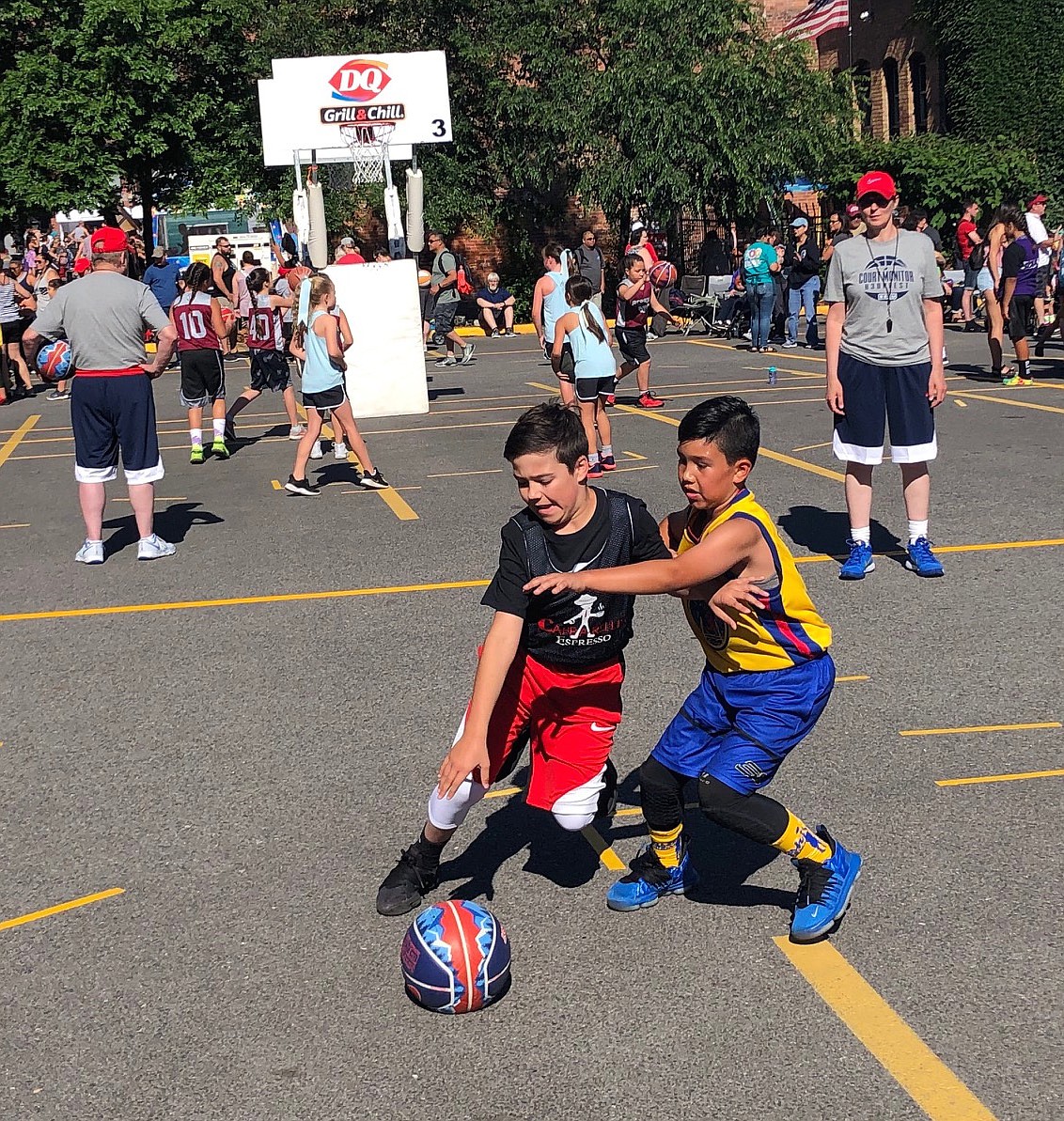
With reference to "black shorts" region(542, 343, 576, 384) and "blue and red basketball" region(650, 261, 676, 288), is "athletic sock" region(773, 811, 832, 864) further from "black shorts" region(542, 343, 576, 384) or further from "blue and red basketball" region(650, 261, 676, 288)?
"blue and red basketball" region(650, 261, 676, 288)

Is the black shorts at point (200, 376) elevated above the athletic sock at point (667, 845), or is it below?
above

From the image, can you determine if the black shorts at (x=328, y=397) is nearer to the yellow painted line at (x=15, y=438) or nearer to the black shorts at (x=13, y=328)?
the yellow painted line at (x=15, y=438)

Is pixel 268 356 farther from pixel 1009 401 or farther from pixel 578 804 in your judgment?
pixel 578 804

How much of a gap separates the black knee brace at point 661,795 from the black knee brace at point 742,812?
176mm

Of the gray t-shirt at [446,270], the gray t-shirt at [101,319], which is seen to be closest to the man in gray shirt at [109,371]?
the gray t-shirt at [101,319]

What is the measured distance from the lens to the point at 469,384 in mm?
20516

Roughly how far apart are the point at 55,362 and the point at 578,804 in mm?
19009

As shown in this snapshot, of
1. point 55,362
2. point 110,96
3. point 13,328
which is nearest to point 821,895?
point 55,362

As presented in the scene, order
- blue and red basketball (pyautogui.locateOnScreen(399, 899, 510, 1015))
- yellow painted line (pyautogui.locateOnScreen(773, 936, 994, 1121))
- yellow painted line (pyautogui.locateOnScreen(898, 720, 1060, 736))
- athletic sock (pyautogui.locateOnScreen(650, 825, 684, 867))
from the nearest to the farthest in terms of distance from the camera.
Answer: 1. yellow painted line (pyautogui.locateOnScreen(773, 936, 994, 1121))
2. blue and red basketball (pyautogui.locateOnScreen(399, 899, 510, 1015))
3. athletic sock (pyautogui.locateOnScreen(650, 825, 684, 867))
4. yellow painted line (pyautogui.locateOnScreen(898, 720, 1060, 736))

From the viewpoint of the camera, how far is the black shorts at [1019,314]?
55.1 ft

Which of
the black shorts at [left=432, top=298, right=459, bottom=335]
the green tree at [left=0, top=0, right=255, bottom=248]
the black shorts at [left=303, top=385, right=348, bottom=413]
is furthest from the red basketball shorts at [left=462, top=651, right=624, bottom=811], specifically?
the green tree at [left=0, top=0, right=255, bottom=248]

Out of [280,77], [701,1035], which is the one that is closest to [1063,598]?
[701,1035]

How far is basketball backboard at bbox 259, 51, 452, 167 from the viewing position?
24.3m

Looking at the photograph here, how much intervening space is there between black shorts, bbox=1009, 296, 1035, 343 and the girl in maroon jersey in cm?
890
